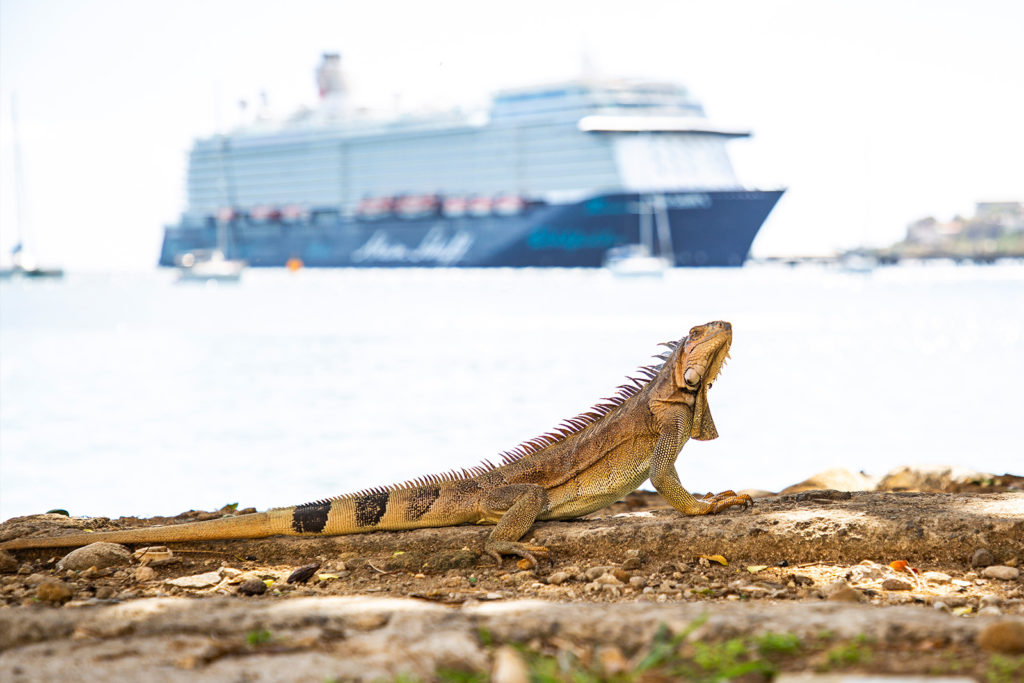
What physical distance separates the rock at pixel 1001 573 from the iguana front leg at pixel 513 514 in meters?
1.51

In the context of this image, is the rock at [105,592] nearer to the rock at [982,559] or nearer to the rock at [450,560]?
the rock at [450,560]

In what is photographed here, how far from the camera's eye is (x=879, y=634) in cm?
213

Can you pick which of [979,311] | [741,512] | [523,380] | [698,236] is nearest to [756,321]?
[979,311]

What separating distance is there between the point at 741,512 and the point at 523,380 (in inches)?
368

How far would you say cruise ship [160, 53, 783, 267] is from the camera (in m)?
51.0

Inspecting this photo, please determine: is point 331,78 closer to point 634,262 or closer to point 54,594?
point 634,262

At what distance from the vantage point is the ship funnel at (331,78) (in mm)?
61719

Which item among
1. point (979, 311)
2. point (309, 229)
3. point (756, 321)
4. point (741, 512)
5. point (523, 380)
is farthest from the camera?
point (309, 229)

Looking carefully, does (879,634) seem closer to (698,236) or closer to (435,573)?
(435,573)

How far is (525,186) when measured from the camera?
52438mm

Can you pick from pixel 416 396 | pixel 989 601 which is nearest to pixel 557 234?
pixel 416 396

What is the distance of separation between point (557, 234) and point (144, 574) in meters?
47.7

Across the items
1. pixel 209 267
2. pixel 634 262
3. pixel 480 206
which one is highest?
pixel 480 206

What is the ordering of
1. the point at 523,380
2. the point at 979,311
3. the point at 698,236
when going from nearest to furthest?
the point at 523,380, the point at 979,311, the point at 698,236
